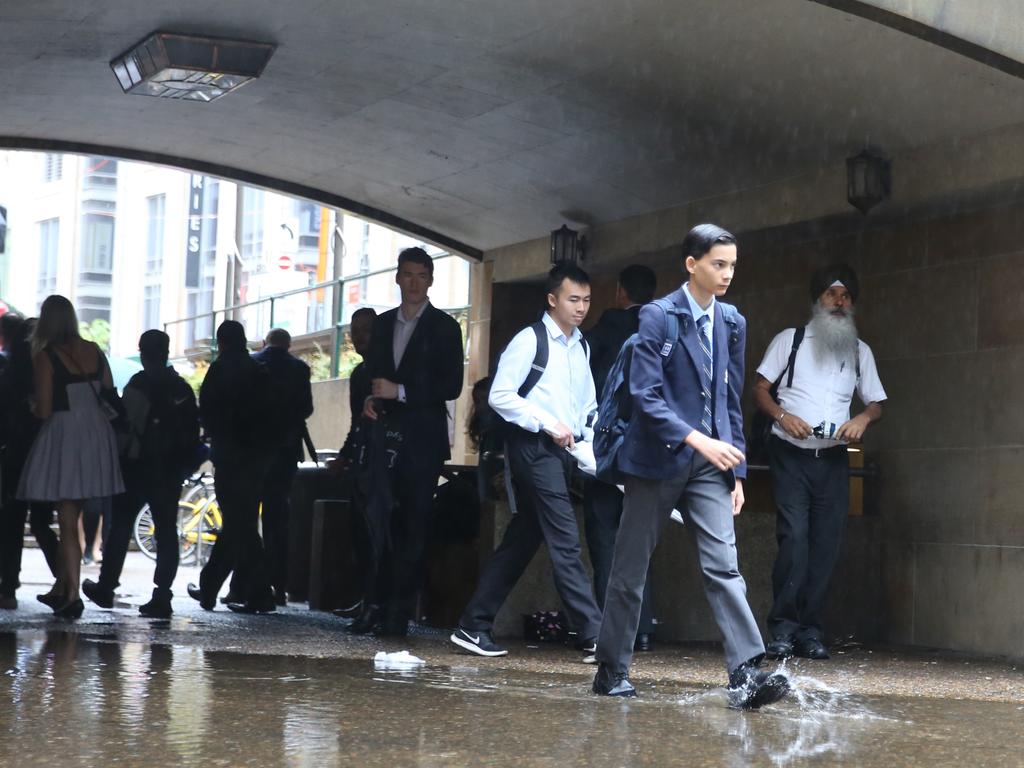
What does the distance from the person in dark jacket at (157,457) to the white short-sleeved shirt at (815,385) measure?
4131 millimetres

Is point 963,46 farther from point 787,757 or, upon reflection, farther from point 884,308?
point 787,757

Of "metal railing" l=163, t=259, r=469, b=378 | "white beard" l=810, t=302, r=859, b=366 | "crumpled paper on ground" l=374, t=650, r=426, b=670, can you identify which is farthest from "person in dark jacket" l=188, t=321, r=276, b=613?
"metal railing" l=163, t=259, r=469, b=378

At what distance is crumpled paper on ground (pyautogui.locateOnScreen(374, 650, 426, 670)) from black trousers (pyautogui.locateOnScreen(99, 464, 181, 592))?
3489 mm

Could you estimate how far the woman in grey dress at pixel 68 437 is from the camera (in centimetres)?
1034

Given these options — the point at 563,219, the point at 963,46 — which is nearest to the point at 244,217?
the point at 563,219

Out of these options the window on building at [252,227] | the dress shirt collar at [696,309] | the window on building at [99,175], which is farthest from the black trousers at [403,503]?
the window on building at [99,175]

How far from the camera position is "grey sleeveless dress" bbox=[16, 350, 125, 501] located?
10.4 m

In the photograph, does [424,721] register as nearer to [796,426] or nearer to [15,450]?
[796,426]

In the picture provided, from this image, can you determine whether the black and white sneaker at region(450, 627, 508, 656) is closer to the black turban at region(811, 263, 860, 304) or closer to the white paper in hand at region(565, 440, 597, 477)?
the white paper in hand at region(565, 440, 597, 477)

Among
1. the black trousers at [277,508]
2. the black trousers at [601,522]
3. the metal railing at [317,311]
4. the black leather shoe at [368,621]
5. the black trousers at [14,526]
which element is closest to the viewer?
the black trousers at [601,522]

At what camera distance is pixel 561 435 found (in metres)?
8.21

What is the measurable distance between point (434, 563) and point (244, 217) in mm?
60831

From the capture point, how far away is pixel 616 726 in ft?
18.7

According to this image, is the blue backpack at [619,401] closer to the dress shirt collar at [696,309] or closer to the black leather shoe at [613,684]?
the dress shirt collar at [696,309]
